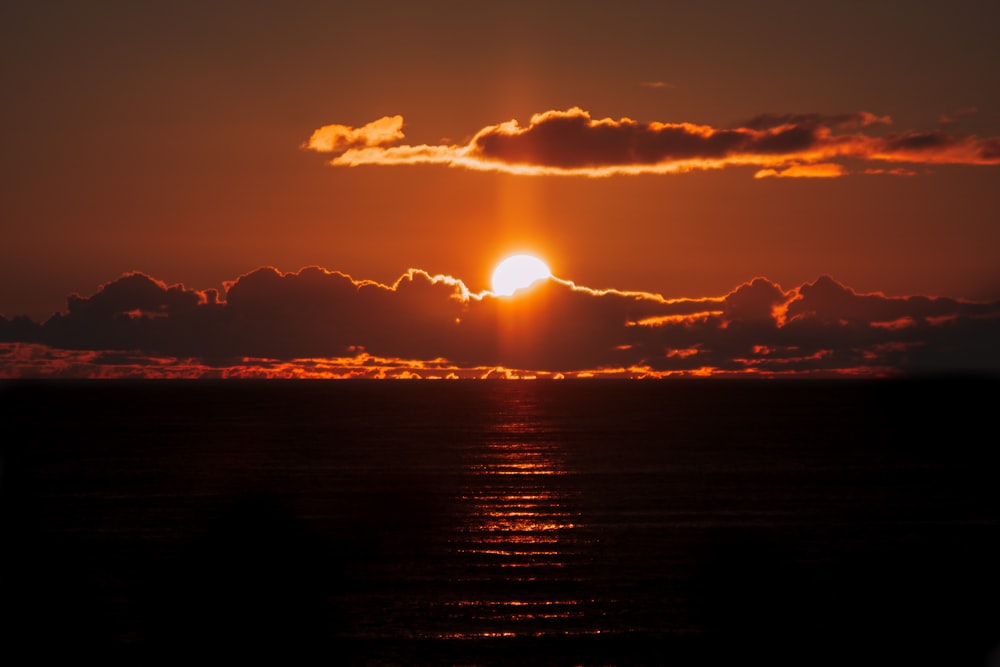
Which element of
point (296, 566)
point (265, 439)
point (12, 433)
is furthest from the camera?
point (12, 433)

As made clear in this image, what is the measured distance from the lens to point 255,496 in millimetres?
95688

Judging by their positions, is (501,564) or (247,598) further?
(501,564)

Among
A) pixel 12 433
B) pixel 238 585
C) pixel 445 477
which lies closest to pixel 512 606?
pixel 238 585

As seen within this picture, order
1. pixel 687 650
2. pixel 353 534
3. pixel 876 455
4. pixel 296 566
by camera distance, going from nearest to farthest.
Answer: pixel 687 650, pixel 296 566, pixel 353 534, pixel 876 455

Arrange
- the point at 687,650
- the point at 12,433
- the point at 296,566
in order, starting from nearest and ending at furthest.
A: the point at 687,650
the point at 296,566
the point at 12,433

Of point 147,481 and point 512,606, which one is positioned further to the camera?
point 147,481

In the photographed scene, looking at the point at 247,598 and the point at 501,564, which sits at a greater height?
the point at 501,564

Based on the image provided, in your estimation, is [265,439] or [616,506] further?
[265,439]

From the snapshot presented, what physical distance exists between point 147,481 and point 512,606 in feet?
209

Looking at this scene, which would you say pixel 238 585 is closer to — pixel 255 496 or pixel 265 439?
pixel 255 496

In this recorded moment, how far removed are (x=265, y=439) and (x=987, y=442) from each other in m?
113

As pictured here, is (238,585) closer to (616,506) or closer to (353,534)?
(353,534)

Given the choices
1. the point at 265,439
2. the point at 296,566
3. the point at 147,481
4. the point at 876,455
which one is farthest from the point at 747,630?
the point at 265,439

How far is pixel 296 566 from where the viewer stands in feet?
209
